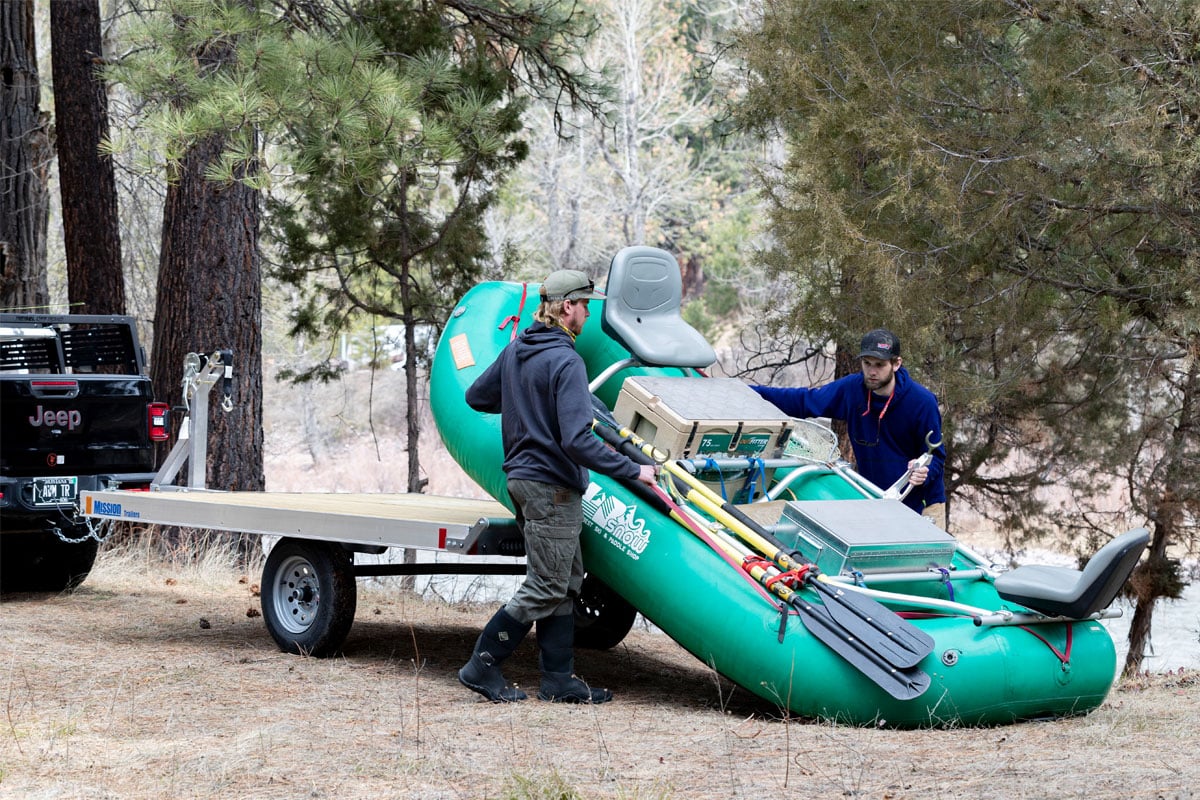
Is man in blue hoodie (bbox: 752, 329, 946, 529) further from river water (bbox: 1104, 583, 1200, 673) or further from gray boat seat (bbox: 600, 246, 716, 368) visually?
river water (bbox: 1104, 583, 1200, 673)

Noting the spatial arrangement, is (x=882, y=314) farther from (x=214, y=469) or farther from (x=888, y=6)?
(x=214, y=469)

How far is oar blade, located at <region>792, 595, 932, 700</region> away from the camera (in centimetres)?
587

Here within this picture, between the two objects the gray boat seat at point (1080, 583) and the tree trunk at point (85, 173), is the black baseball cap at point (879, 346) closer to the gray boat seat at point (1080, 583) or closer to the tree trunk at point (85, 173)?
the gray boat seat at point (1080, 583)

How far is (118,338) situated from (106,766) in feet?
17.6

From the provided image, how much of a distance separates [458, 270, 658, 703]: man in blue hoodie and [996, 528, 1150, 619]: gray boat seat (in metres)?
1.69

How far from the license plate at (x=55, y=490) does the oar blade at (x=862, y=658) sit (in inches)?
200

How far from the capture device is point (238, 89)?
9023 mm

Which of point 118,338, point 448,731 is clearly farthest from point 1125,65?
point 118,338

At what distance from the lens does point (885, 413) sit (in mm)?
7629

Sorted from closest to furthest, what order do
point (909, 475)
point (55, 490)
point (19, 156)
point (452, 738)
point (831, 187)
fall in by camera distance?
point (452, 738) < point (909, 475) < point (55, 490) < point (831, 187) < point (19, 156)

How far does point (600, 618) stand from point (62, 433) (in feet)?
11.9

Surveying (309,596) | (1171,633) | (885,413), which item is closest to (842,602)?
(885,413)

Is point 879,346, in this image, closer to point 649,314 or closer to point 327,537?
point 649,314

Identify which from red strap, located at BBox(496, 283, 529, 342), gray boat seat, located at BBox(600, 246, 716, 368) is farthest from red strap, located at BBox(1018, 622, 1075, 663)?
red strap, located at BBox(496, 283, 529, 342)
